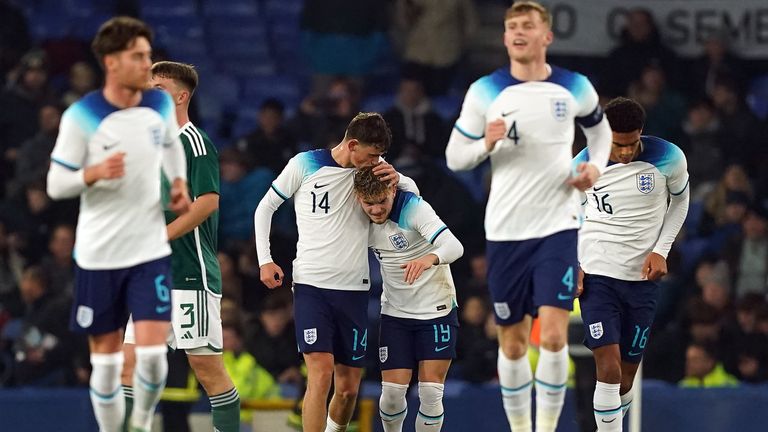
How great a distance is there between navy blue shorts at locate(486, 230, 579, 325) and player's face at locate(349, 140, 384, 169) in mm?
1213

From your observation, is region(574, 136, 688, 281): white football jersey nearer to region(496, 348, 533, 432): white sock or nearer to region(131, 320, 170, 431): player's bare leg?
region(496, 348, 533, 432): white sock

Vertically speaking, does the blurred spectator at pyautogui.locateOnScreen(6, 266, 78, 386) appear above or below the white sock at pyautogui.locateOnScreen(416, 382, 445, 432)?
below

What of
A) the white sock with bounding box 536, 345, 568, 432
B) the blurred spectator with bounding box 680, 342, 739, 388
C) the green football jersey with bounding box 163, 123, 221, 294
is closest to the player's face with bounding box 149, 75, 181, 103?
the green football jersey with bounding box 163, 123, 221, 294

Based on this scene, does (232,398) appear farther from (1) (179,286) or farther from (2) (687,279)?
(2) (687,279)

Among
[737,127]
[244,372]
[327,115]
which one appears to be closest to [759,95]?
[737,127]

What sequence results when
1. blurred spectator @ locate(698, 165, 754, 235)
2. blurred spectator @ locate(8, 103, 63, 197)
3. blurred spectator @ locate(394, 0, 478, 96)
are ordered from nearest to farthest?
blurred spectator @ locate(698, 165, 754, 235) → blurred spectator @ locate(8, 103, 63, 197) → blurred spectator @ locate(394, 0, 478, 96)

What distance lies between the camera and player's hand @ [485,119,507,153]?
8.38m

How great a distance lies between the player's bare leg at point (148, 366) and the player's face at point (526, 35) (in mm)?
2450

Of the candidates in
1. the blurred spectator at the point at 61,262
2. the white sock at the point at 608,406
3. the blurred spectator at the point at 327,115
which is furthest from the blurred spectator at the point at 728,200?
the blurred spectator at the point at 61,262

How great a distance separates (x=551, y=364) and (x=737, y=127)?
26.4 feet

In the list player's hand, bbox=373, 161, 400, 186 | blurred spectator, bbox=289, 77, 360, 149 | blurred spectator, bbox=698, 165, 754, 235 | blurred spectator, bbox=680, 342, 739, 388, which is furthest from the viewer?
blurred spectator, bbox=289, 77, 360, 149

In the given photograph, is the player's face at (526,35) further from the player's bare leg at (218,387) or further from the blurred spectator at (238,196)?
the blurred spectator at (238,196)

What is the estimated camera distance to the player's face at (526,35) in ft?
28.2

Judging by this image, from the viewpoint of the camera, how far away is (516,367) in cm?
880
